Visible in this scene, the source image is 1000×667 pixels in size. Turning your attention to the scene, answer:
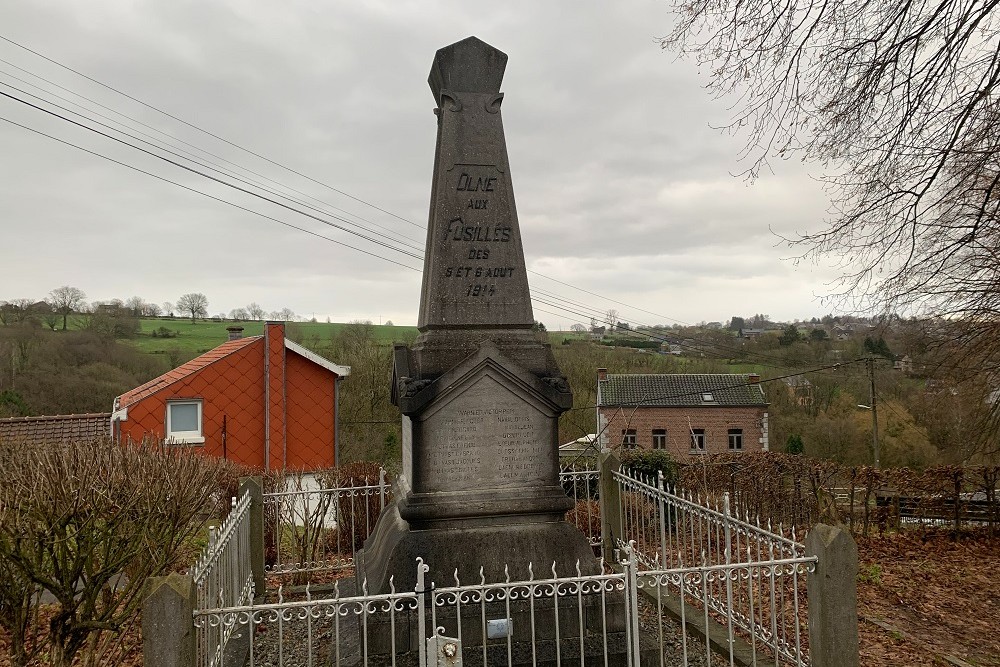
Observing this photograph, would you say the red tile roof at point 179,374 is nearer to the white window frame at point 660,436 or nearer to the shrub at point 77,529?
the shrub at point 77,529

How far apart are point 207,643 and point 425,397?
2.31 metres

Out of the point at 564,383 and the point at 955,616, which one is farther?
the point at 955,616

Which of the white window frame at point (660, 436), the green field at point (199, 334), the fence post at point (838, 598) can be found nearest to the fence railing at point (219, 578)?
the fence post at point (838, 598)

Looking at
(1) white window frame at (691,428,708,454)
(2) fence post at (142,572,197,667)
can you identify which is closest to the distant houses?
(2) fence post at (142,572,197,667)

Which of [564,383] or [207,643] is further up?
[564,383]

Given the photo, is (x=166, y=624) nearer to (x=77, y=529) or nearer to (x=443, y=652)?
(x=77, y=529)

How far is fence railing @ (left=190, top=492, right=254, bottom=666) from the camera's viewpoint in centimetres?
417

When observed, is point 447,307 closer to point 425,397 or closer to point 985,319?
point 425,397

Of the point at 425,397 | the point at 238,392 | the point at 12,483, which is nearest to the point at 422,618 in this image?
the point at 425,397

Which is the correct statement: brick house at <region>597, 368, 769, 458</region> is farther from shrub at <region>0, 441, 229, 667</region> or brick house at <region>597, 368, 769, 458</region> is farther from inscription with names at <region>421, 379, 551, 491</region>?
shrub at <region>0, 441, 229, 667</region>

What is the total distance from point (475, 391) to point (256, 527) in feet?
11.8

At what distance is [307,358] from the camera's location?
57.1 ft

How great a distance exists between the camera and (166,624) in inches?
149

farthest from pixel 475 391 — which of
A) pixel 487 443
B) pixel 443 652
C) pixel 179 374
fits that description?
pixel 179 374
